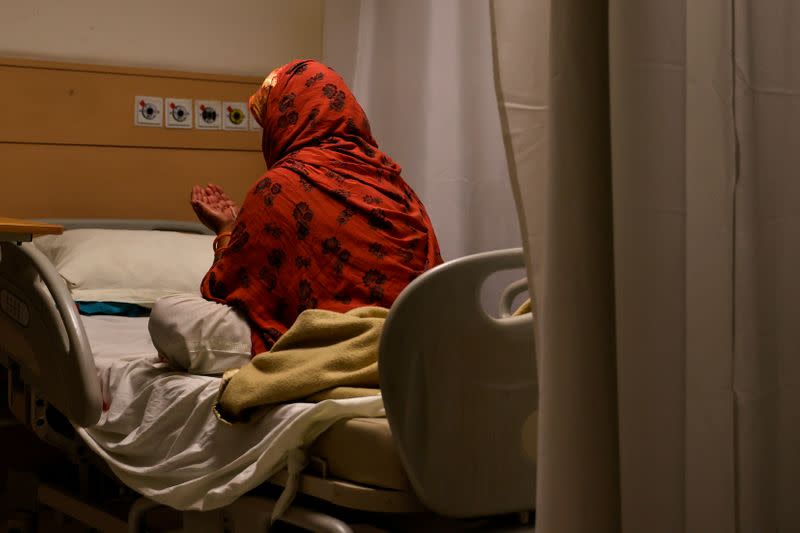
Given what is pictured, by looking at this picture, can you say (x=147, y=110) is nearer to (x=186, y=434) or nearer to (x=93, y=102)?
(x=93, y=102)

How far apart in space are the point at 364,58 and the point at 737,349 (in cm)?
287

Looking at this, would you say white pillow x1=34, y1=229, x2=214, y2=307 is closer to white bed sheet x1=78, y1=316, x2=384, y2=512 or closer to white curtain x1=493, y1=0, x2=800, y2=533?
white bed sheet x1=78, y1=316, x2=384, y2=512

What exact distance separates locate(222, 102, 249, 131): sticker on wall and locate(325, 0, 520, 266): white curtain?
25.2 inches

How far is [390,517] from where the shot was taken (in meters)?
1.60

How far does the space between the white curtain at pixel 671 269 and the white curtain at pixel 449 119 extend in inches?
80.4

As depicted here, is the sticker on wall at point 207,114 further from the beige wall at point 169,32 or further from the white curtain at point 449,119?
the white curtain at point 449,119

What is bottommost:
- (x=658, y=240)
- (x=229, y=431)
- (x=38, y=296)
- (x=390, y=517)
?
(x=390, y=517)

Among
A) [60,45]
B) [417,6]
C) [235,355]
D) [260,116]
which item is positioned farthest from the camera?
[60,45]

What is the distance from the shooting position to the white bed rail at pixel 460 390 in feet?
4.40

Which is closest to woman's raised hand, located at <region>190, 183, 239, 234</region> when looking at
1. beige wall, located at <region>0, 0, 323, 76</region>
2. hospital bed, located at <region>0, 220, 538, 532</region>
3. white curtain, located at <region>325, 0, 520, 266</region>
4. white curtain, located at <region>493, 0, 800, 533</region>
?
white curtain, located at <region>325, 0, 520, 266</region>

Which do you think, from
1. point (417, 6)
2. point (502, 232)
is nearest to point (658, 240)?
point (502, 232)

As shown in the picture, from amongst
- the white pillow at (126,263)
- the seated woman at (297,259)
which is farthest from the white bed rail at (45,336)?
the white pillow at (126,263)

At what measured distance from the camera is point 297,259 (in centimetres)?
181

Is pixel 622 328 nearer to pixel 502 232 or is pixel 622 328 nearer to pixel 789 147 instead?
pixel 789 147
